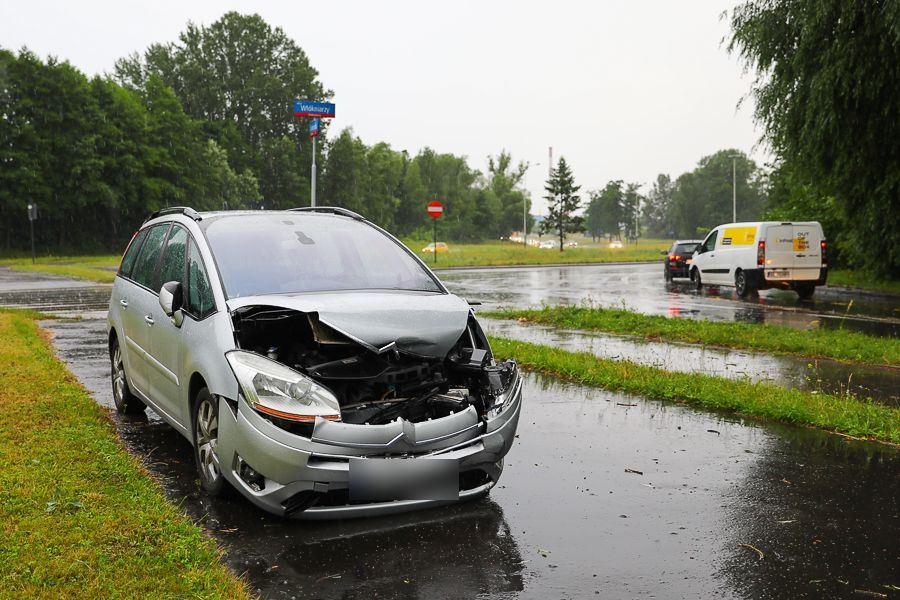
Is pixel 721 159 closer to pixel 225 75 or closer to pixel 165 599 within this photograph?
pixel 225 75

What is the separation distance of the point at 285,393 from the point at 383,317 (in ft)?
2.66

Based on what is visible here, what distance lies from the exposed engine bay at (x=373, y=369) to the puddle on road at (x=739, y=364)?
502 centimetres

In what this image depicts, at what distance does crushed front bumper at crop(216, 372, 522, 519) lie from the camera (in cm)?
430

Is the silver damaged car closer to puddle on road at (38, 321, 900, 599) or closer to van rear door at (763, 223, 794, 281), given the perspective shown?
puddle on road at (38, 321, 900, 599)

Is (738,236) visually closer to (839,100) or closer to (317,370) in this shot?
(839,100)

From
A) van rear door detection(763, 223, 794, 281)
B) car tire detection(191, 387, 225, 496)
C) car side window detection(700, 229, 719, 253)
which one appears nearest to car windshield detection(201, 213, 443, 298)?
car tire detection(191, 387, 225, 496)

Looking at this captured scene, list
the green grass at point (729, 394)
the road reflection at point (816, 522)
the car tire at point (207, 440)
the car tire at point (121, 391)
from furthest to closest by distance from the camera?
the car tire at point (121, 391)
the green grass at point (729, 394)
the car tire at point (207, 440)
the road reflection at point (816, 522)

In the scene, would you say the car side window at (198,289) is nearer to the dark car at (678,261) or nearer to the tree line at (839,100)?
the tree line at (839,100)

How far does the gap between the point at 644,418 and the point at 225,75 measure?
3633 inches

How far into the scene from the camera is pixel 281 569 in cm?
404

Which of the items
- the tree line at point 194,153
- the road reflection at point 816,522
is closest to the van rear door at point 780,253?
the road reflection at point 816,522

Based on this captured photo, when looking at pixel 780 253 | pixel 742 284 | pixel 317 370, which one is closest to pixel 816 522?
pixel 317 370

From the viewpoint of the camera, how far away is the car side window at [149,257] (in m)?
6.54

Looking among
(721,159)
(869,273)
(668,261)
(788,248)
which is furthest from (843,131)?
(721,159)
